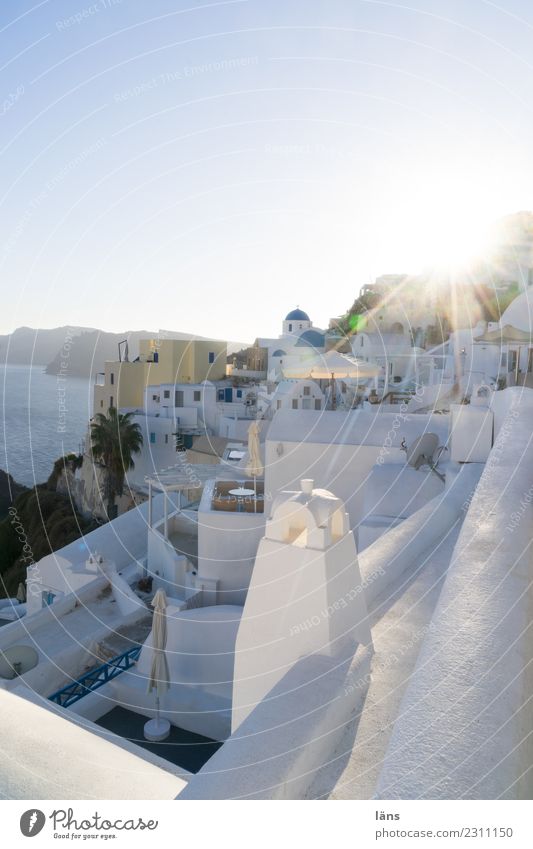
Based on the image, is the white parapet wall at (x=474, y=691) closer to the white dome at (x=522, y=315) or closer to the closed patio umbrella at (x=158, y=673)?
the closed patio umbrella at (x=158, y=673)

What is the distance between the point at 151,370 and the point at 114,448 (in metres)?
7.02

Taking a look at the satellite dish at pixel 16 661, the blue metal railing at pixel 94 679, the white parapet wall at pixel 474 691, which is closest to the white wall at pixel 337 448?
the blue metal railing at pixel 94 679

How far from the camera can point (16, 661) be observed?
935 cm

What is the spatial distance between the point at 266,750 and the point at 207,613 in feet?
25.4

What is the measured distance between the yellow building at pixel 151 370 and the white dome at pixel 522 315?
55.4 ft

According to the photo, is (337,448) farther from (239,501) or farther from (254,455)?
(254,455)

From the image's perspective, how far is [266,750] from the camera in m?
2.58

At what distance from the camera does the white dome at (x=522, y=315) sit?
21.6 m

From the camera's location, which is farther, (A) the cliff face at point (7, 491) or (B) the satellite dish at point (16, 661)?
(A) the cliff face at point (7, 491)

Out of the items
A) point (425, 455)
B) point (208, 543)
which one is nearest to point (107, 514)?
point (208, 543)

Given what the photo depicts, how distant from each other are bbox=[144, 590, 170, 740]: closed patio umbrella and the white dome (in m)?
17.3

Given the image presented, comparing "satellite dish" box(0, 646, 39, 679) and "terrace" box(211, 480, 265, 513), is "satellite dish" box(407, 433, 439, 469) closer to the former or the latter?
"terrace" box(211, 480, 265, 513)

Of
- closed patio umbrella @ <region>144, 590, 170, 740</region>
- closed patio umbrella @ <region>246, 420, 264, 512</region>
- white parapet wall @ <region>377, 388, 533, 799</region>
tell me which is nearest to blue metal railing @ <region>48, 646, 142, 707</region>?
closed patio umbrella @ <region>144, 590, 170, 740</region>

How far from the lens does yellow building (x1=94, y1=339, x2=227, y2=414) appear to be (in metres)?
32.6
